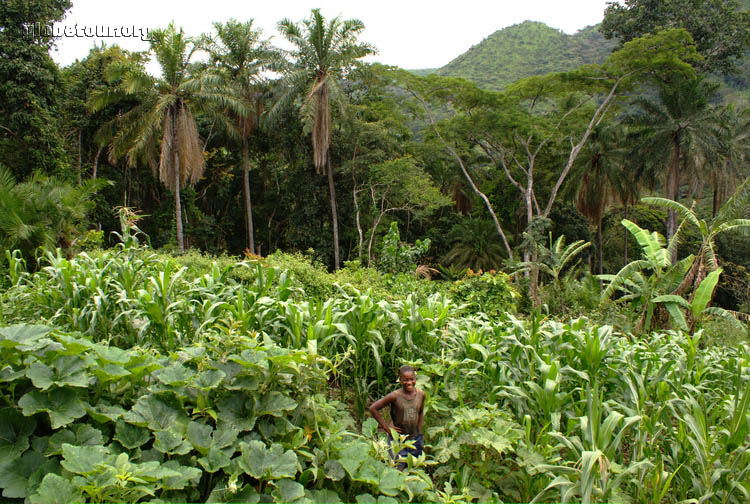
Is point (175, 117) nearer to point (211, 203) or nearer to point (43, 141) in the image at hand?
point (43, 141)

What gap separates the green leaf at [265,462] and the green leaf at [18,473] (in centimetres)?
64

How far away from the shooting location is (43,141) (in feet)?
50.2

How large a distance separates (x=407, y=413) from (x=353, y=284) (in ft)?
19.7

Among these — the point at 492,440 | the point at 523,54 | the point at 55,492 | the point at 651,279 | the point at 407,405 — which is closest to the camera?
the point at 55,492

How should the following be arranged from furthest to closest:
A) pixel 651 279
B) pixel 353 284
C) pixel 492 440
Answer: pixel 353 284
pixel 651 279
pixel 492 440

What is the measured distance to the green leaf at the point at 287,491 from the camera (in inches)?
61.0

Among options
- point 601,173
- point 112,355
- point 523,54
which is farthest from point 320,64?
point 523,54

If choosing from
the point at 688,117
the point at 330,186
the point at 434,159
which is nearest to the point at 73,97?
the point at 330,186

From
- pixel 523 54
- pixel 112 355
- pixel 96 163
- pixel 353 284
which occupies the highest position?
pixel 523 54

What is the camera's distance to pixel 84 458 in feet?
4.63

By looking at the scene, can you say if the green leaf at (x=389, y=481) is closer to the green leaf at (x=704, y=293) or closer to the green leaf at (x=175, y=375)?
the green leaf at (x=175, y=375)

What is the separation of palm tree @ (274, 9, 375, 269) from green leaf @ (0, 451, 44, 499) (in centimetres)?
1749

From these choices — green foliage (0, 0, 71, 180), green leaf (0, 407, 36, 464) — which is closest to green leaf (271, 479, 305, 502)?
green leaf (0, 407, 36, 464)

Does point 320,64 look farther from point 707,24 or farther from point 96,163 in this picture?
point 707,24
